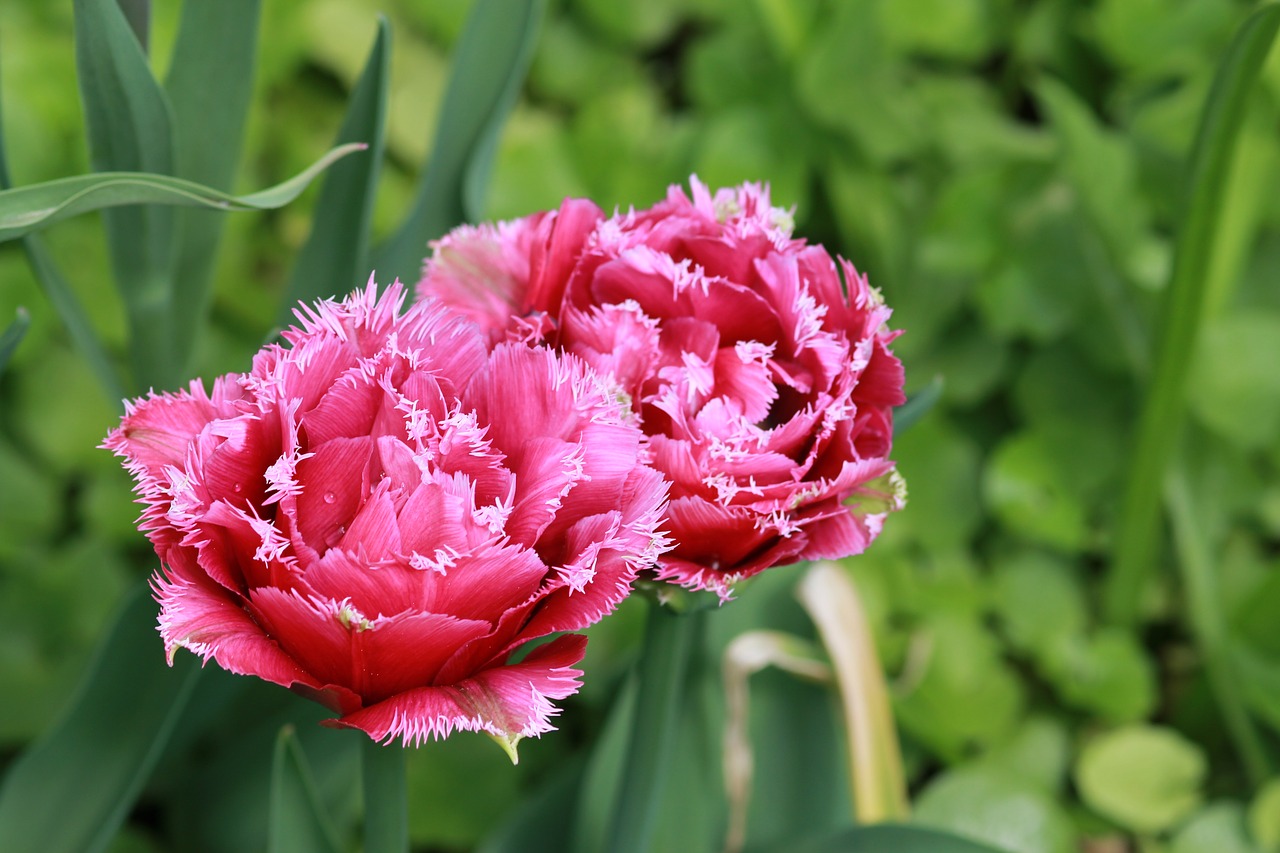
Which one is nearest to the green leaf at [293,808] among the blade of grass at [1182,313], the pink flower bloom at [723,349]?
the pink flower bloom at [723,349]

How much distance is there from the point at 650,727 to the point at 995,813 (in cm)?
40

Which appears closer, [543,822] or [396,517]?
[396,517]

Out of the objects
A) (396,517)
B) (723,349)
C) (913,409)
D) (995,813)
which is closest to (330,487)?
(396,517)

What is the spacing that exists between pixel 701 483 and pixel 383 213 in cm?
62

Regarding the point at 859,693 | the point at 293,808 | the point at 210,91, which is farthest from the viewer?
the point at 859,693

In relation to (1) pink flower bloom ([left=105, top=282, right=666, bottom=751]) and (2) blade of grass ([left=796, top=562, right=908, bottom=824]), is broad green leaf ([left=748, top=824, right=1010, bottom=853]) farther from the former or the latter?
(1) pink flower bloom ([left=105, top=282, right=666, bottom=751])

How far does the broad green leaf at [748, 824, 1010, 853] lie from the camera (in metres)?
0.54

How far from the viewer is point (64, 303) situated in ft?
1.90

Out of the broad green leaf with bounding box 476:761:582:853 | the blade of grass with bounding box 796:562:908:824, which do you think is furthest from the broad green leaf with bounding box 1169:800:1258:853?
the broad green leaf with bounding box 476:761:582:853

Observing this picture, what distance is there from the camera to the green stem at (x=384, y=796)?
0.38 metres

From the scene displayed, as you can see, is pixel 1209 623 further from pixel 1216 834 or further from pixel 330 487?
pixel 330 487

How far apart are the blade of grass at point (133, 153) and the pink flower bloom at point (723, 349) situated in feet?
0.59

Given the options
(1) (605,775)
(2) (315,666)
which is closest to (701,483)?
(2) (315,666)

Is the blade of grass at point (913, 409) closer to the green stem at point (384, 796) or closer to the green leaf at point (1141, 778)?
the green stem at point (384, 796)
